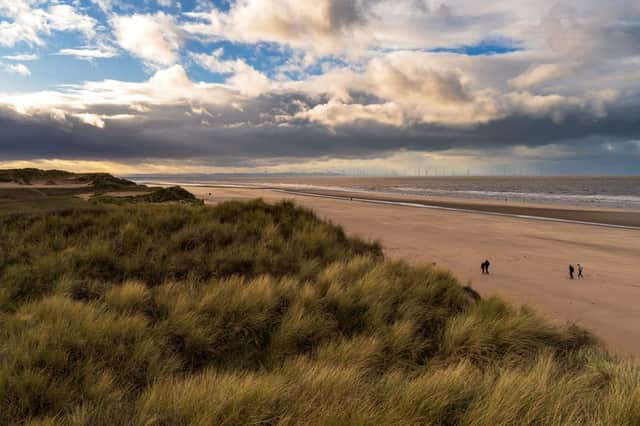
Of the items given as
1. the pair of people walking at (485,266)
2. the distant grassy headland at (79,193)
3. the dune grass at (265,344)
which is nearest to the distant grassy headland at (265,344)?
the dune grass at (265,344)

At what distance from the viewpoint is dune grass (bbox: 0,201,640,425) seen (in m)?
3.24

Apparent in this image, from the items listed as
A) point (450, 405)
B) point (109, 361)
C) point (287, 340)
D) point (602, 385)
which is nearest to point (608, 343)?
point (602, 385)

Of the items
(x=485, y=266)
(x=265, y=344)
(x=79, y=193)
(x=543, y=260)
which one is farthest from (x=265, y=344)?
(x=79, y=193)

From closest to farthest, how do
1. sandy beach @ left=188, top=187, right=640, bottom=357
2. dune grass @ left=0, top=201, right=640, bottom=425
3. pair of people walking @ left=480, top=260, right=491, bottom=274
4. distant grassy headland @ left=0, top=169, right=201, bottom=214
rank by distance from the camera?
dune grass @ left=0, top=201, right=640, bottom=425
sandy beach @ left=188, top=187, right=640, bottom=357
pair of people walking @ left=480, top=260, right=491, bottom=274
distant grassy headland @ left=0, top=169, right=201, bottom=214

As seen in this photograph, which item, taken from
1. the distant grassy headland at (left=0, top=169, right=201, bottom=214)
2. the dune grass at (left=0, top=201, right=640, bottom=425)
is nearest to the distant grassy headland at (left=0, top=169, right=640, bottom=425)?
the dune grass at (left=0, top=201, right=640, bottom=425)

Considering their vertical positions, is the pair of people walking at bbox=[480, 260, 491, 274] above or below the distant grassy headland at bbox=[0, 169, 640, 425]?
below

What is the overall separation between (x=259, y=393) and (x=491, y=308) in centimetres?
463

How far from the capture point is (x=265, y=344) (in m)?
5.26

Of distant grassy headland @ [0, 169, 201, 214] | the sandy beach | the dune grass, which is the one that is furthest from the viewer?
distant grassy headland @ [0, 169, 201, 214]

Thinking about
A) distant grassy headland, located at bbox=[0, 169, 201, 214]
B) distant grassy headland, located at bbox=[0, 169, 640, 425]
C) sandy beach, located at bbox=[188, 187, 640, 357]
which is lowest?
sandy beach, located at bbox=[188, 187, 640, 357]

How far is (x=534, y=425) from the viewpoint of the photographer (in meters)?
3.13

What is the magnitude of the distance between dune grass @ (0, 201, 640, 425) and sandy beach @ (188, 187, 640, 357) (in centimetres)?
230

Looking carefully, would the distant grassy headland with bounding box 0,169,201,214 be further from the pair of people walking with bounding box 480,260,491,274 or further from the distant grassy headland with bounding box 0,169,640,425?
the pair of people walking with bounding box 480,260,491,274

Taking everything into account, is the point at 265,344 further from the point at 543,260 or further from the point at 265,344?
the point at 543,260
